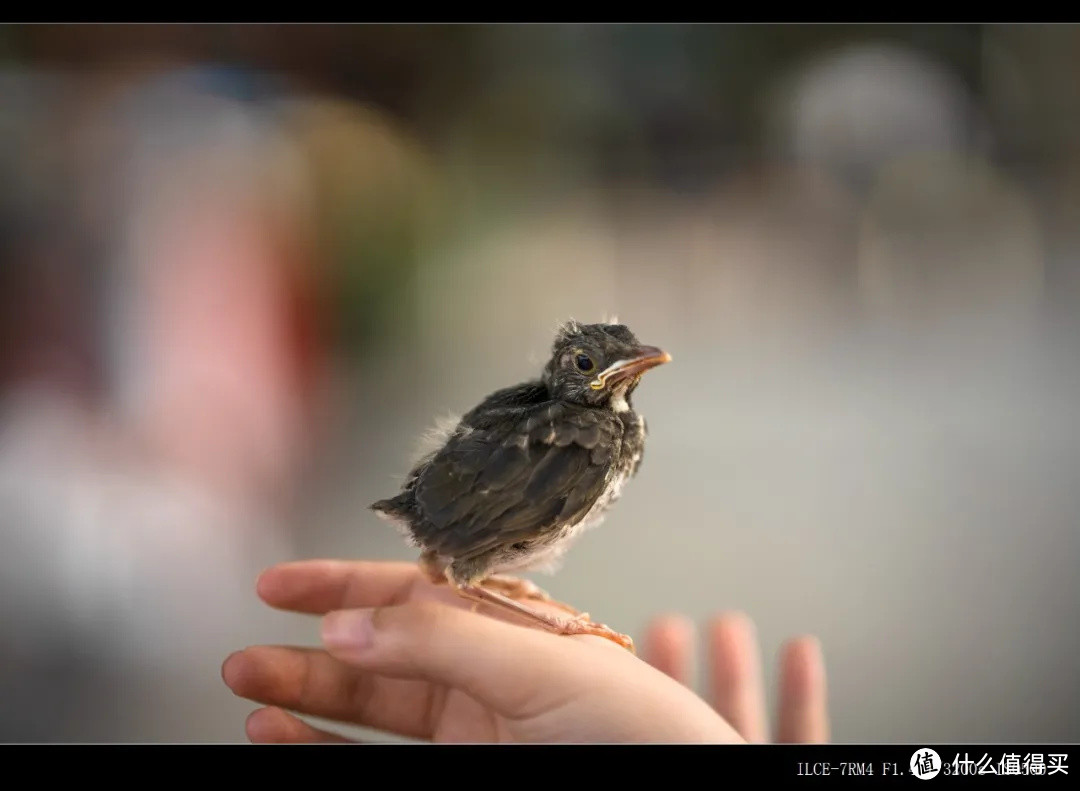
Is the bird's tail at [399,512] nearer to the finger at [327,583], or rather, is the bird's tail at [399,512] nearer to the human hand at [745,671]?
the finger at [327,583]

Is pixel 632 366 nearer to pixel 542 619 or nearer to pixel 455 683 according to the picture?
pixel 542 619

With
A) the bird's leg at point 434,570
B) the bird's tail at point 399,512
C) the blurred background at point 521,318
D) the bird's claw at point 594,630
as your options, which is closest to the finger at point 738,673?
the blurred background at point 521,318

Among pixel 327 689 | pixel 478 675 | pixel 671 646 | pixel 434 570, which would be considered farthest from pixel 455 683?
pixel 671 646

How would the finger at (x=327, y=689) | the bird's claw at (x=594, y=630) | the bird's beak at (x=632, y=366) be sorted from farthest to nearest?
the finger at (x=327, y=689)
the bird's claw at (x=594, y=630)
the bird's beak at (x=632, y=366)
